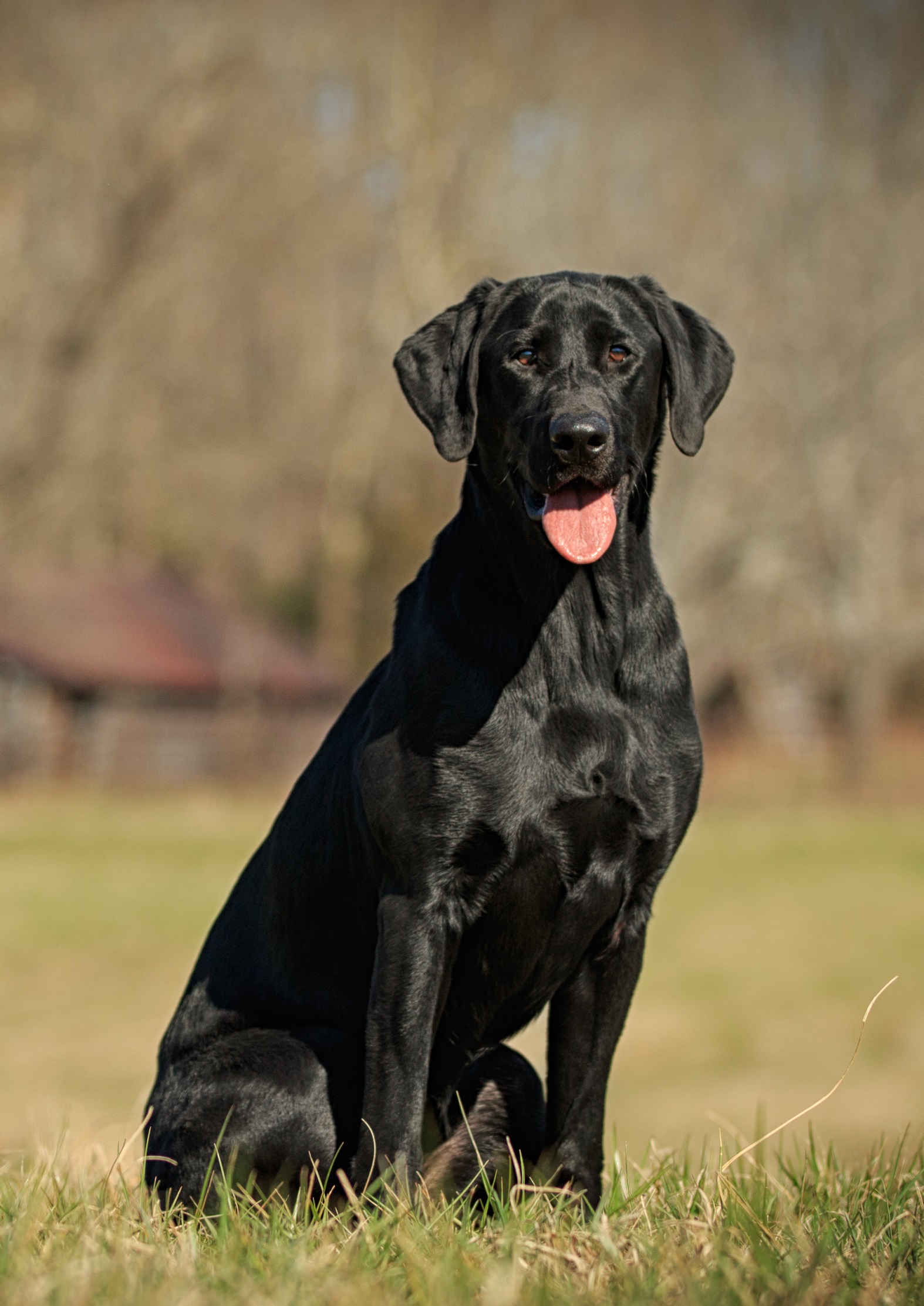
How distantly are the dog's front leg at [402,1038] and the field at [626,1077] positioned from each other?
0.17m

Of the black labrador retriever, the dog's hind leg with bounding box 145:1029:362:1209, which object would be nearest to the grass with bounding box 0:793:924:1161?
the dog's hind leg with bounding box 145:1029:362:1209

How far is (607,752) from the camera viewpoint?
3049 mm

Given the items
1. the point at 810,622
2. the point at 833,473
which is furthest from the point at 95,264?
the point at 810,622

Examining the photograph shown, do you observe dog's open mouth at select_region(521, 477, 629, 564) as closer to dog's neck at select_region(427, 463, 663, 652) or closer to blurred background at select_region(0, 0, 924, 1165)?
dog's neck at select_region(427, 463, 663, 652)

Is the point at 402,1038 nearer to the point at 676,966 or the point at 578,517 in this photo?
the point at 578,517

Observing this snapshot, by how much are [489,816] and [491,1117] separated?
0.83 meters

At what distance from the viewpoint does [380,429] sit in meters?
40.4

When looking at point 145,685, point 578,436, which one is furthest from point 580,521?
point 145,685

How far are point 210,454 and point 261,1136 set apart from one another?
36.6 meters

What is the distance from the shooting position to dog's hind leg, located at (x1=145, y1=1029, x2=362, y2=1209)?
316 cm

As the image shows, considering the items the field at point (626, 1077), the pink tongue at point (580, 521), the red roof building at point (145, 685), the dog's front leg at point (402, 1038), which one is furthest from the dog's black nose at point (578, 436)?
the red roof building at point (145, 685)

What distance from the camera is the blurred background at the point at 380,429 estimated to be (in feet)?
72.1

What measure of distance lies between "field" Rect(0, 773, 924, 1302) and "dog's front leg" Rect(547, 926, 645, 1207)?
4.9 inches

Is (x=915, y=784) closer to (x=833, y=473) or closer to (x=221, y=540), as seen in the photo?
(x=833, y=473)
